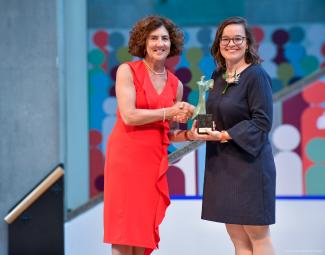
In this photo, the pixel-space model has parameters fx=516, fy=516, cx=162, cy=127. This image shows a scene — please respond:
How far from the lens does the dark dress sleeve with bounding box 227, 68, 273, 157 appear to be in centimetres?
214

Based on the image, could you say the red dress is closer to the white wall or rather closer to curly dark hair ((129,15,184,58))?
curly dark hair ((129,15,184,58))

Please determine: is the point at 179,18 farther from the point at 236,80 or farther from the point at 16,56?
the point at 236,80

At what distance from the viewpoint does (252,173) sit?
7.20 ft

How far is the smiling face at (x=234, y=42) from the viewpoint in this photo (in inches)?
87.1

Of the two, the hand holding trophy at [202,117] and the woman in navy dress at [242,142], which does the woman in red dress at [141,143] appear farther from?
the woman in navy dress at [242,142]

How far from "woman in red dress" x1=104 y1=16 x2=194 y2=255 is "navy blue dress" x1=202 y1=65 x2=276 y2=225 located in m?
0.22

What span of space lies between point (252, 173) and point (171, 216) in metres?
1.34

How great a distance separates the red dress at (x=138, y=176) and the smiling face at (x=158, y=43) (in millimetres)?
85

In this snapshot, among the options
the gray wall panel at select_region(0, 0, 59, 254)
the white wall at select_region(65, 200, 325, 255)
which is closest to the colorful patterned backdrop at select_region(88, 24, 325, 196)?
the gray wall panel at select_region(0, 0, 59, 254)

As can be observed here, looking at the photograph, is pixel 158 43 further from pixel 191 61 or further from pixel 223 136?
pixel 191 61

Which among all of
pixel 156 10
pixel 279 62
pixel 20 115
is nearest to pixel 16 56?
pixel 20 115

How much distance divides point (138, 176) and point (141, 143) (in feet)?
0.48

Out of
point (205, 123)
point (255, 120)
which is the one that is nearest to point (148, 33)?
point (205, 123)

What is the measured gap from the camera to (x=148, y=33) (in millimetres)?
2289
